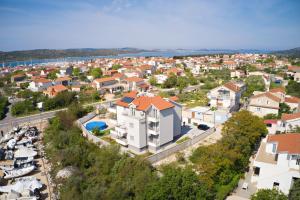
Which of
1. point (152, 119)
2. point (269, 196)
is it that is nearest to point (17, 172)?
point (152, 119)

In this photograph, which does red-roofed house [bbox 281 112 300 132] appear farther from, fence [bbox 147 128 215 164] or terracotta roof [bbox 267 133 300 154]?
fence [bbox 147 128 215 164]

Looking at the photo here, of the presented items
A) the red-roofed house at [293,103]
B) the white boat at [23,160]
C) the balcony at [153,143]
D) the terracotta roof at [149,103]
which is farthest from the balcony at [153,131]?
the red-roofed house at [293,103]

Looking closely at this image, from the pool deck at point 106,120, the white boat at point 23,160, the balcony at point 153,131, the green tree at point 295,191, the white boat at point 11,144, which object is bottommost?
the white boat at point 23,160

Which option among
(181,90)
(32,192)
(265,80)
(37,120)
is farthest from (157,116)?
(265,80)

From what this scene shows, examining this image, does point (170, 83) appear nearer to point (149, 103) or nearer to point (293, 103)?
point (293, 103)

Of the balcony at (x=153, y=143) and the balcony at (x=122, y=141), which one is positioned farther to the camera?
the balcony at (x=122, y=141)

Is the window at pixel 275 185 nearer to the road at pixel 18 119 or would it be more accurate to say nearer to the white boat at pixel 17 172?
the white boat at pixel 17 172

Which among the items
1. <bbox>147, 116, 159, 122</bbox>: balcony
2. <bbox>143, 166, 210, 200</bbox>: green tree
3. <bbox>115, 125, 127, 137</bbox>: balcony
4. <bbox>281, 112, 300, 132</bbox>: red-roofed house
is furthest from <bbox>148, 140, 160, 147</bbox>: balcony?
<bbox>281, 112, 300, 132</bbox>: red-roofed house
